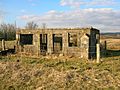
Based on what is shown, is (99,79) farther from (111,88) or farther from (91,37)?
(91,37)

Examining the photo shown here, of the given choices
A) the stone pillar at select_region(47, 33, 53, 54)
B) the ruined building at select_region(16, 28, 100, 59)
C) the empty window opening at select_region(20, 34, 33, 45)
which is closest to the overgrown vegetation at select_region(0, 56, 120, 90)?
the ruined building at select_region(16, 28, 100, 59)

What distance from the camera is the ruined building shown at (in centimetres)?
2470

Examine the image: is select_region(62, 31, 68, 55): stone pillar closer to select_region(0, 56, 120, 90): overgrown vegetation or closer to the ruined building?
the ruined building

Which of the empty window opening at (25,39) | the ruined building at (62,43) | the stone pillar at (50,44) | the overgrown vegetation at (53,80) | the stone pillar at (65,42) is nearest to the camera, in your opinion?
the overgrown vegetation at (53,80)

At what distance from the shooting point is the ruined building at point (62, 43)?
24703 mm

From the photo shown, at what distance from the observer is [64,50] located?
1009 inches

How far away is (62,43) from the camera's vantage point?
25.8 metres

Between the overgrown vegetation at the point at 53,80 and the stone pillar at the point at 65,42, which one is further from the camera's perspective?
the stone pillar at the point at 65,42

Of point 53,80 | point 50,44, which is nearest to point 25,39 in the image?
point 50,44

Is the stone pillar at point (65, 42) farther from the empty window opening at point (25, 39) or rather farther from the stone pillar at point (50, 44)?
the empty window opening at point (25, 39)

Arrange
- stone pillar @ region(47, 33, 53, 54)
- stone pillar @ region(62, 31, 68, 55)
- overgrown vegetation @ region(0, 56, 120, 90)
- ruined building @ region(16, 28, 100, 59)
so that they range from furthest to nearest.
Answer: stone pillar @ region(47, 33, 53, 54)
stone pillar @ region(62, 31, 68, 55)
ruined building @ region(16, 28, 100, 59)
overgrown vegetation @ region(0, 56, 120, 90)

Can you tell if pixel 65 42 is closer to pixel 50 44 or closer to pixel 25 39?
pixel 50 44

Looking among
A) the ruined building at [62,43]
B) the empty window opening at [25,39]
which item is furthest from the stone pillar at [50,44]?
the empty window opening at [25,39]

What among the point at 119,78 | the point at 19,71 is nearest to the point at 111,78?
the point at 119,78
